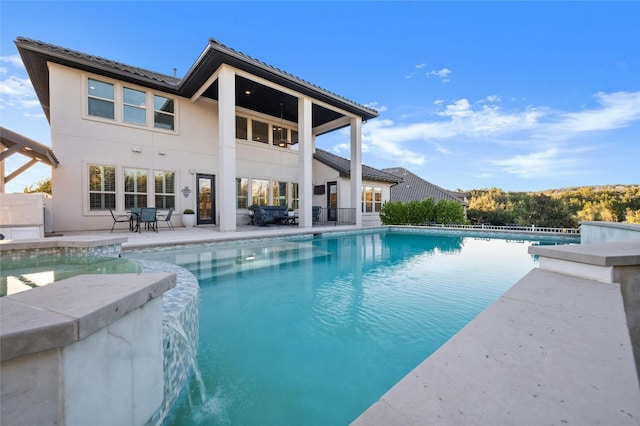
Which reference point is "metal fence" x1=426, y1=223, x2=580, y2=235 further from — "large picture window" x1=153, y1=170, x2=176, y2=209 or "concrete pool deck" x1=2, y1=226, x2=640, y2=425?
"large picture window" x1=153, y1=170, x2=176, y2=209

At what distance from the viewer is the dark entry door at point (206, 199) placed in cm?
1198

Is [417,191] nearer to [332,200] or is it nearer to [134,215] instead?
[332,200]

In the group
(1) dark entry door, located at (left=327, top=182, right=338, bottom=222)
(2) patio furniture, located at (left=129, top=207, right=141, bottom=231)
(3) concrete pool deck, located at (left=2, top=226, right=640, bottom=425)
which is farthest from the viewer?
(1) dark entry door, located at (left=327, top=182, right=338, bottom=222)

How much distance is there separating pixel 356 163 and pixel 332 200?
2691mm

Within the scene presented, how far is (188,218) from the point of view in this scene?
10.9 m

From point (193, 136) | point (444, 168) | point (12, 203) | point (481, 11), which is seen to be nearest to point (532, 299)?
point (12, 203)

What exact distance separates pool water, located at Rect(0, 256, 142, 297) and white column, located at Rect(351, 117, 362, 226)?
35.8ft

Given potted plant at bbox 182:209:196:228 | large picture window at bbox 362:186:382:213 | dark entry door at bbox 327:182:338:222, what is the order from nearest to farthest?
potted plant at bbox 182:209:196:228 → dark entry door at bbox 327:182:338:222 → large picture window at bbox 362:186:382:213

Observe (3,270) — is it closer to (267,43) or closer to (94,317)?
(94,317)

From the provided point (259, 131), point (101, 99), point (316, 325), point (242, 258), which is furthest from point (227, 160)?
point (316, 325)

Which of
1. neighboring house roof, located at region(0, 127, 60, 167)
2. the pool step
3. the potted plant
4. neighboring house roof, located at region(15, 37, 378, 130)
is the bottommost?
the pool step

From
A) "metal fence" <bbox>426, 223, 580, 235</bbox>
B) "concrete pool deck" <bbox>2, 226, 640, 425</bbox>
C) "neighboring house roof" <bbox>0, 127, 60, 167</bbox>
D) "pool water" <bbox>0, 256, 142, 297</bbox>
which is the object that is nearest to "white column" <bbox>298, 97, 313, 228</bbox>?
"metal fence" <bbox>426, 223, 580, 235</bbox>

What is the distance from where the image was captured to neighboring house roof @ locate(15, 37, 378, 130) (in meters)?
8.40

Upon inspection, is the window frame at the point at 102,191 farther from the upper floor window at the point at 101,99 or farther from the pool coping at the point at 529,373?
the pool coping at the point at 529,373
